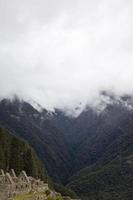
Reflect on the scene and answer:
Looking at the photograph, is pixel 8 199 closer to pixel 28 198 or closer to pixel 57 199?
pixel 28 198

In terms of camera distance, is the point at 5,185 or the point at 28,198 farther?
the point at 5,185

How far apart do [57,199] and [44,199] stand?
19.9ft

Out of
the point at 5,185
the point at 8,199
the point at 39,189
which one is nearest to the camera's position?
the point at 8,199

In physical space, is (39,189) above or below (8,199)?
above

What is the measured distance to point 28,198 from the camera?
127 m

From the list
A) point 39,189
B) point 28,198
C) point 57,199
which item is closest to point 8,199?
point 28,198

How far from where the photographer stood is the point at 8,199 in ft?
415

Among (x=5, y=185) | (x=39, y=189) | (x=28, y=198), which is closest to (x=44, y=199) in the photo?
(x=28, y=198)

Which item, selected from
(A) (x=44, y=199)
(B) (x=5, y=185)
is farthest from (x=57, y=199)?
(B) (x=5, y=185)

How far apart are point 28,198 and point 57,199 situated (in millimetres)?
9142

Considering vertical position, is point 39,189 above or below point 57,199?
above

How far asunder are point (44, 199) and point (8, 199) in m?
8.78

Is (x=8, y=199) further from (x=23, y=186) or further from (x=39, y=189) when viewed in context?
(x=39, y=189)

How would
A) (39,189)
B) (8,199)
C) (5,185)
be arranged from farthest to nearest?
(39,189) → (5,185) → (8,199)
